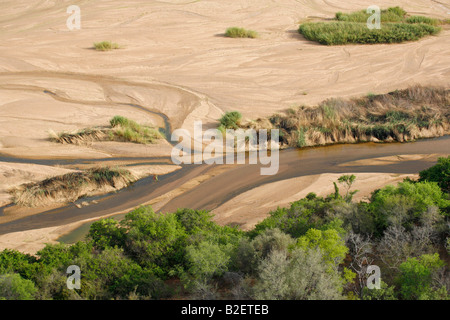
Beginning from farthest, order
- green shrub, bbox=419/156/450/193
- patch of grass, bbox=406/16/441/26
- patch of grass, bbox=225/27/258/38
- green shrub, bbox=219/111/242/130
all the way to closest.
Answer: patch of grass, bbox=406/16/441/26 < patch of grass, bbox=225/27/258/38 < green shrub, bbox=219/111/242/130 < green shrub, bbox=419/156/450/193

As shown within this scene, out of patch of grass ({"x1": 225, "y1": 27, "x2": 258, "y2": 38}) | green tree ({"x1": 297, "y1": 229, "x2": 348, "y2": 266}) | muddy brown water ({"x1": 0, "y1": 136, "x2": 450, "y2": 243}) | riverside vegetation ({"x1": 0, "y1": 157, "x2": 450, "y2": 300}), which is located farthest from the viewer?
patch of grass ({"x1": 225, "y1": 27, "x2": 258, "y2": 38})

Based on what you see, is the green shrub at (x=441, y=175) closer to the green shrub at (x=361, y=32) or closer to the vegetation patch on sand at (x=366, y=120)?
→ the vegetation patch on sand at (x=366, y=120)

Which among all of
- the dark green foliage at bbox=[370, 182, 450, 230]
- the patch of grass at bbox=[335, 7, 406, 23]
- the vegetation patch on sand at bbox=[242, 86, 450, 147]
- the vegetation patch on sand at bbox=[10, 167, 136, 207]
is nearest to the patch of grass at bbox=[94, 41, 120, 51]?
the vegetation patch on sand at bbox=[242, 86, 450, 147]

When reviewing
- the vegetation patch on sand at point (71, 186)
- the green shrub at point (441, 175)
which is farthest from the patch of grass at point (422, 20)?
the vegetation patch on sand at point (71, 186)

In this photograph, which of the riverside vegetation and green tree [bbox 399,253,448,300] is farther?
the riverside vegetation

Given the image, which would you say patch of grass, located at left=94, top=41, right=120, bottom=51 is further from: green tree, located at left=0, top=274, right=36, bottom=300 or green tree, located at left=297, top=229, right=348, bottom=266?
green tree, located at left=297, top=229, right=348, bottom=266

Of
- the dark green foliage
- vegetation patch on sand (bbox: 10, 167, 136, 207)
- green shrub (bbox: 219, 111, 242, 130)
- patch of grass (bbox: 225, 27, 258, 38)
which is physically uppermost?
patch of grass (bbox: 225, 27, 258, 38)
